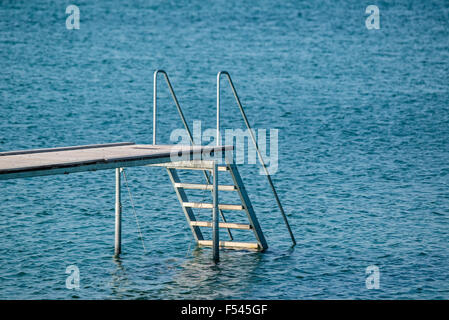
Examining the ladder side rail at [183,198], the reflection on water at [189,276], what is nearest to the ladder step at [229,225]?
the ladder side rail at [183,198]

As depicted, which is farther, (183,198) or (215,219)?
(183,198)

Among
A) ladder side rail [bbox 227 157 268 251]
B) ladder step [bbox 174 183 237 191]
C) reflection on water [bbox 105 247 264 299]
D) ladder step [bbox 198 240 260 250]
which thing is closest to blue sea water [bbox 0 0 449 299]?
reflection on water [bbox 105 247 264 299]

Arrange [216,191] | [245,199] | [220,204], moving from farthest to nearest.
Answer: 1. [220,204]
2. [245,199]
3. [216,191]

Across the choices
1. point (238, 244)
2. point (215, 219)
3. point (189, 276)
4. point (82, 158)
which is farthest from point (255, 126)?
point (82, 158)

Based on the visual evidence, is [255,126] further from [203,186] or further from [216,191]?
[216,191]

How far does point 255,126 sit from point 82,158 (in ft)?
109

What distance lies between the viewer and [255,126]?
47625mm

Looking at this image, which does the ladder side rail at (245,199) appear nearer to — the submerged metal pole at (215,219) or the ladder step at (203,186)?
the ladder step at (203,186)

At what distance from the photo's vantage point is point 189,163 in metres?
17.2

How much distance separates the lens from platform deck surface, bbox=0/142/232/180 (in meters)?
13.2

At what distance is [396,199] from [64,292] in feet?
43.7

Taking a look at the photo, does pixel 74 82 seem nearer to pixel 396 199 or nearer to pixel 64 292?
pixel 396 199

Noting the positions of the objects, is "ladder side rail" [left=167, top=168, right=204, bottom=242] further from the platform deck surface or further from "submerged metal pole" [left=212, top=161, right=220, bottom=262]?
"submerged metal pole" [left=212, top=161, right=220, bottom=262]

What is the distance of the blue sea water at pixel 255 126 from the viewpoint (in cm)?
1702
